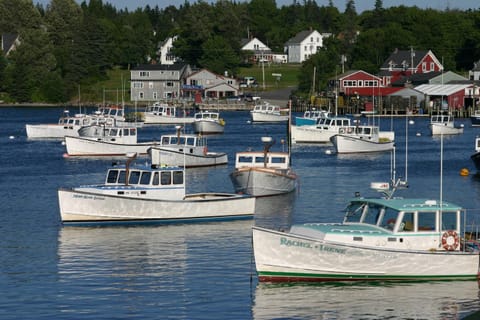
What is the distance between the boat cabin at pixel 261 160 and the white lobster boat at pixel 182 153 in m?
14.8

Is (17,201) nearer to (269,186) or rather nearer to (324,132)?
(269,186)

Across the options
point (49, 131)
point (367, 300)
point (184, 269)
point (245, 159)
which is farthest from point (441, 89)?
point (367, 300)

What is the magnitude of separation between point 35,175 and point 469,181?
29994mm

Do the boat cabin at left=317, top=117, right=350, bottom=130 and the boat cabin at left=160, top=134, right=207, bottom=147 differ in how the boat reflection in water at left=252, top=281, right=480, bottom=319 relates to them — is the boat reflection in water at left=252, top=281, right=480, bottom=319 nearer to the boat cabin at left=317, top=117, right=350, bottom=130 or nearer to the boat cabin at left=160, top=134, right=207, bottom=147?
the boat cabin at left=160, top=134, right=207, bottom=147

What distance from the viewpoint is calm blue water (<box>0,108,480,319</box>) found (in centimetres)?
3591

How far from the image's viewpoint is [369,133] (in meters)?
101

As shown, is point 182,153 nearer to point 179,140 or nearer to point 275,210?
point 179,140

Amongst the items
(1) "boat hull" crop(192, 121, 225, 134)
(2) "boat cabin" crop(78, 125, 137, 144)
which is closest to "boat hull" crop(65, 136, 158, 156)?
(2) "boat cabin" crop(78, 125, 137, 144)

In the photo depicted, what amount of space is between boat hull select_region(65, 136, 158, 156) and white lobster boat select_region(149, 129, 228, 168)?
991 centimetres

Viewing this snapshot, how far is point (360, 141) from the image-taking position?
3868 inches

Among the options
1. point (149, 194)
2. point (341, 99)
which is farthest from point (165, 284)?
point (341, 99)

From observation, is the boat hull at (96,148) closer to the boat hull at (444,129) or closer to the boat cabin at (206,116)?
the boat cabin at (206,116)

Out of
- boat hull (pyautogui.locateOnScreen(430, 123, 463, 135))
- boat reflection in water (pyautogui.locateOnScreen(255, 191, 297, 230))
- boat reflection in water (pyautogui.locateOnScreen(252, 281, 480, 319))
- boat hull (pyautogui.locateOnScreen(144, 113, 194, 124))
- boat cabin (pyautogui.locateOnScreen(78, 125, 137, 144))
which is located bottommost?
boat reflection in water (pyautogui.locateOnScreen(252, 281, 480, 319))

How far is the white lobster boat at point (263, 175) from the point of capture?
61.9 meters
